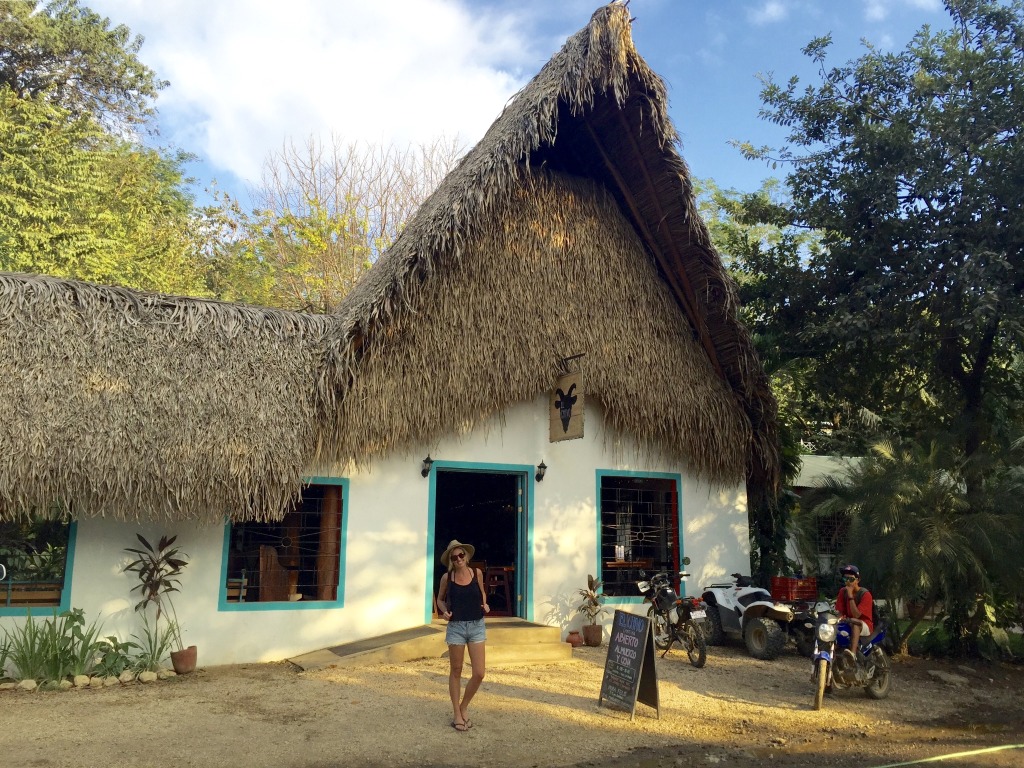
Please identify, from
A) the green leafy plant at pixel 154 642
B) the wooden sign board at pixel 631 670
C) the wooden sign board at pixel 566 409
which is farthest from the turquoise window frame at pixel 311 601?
the wooden sign board at pixel 631 670

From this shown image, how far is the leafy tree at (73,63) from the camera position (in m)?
20.0

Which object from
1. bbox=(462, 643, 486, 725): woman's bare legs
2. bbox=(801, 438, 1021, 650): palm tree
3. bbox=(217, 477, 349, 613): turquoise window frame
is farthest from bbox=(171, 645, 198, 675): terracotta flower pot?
bbox=(801, 438, 1021, 650): palm tree

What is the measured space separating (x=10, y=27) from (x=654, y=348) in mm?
19246

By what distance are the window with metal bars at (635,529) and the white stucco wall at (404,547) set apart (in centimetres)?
24

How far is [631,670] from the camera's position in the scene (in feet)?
21.0

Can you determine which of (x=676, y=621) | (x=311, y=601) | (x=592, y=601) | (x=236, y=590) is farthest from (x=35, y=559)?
(x=676, y=621)

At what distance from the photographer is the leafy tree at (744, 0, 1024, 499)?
30.9 ft

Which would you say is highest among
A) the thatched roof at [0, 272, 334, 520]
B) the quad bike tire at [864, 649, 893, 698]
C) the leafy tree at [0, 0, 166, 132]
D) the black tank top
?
the leafy tree at [0, 0, 166, 132]

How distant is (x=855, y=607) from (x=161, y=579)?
6.84 metres

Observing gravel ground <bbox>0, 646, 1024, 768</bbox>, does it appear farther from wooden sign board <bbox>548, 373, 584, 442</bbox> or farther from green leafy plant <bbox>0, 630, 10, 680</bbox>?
wooden sign board <bbox>548, 373, 584, 442</bbox>

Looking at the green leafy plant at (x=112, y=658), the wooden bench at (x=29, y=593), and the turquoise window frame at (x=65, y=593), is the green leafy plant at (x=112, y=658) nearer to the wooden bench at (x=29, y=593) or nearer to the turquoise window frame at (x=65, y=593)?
the turquoise window frame at (x=65, y=593)

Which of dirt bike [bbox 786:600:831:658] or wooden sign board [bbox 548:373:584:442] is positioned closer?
dirt bike [bbox 786:600:831:658]

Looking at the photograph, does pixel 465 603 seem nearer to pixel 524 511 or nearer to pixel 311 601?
pixel 311 601

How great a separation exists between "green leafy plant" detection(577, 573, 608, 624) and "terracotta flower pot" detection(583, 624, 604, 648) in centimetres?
14
